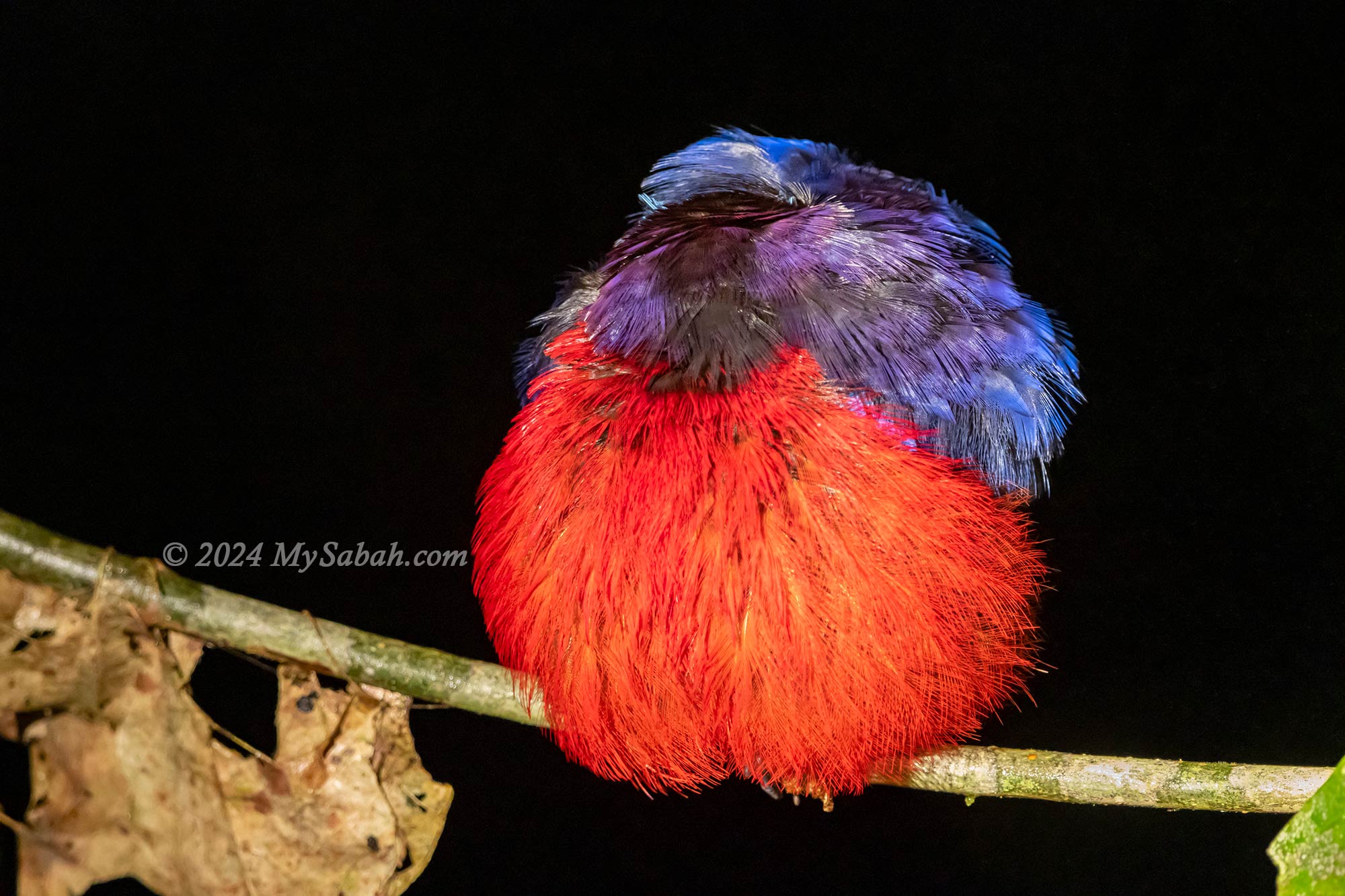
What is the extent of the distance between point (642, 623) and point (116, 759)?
518 millimetres

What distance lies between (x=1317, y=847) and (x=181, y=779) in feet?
3.04

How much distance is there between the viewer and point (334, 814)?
0.96m

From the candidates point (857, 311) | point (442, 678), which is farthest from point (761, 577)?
point (442, 678)

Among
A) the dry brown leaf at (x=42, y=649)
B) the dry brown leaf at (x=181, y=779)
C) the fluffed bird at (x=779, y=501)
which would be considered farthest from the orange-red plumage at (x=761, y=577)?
the dry brown leaf at (x=42, y=649)

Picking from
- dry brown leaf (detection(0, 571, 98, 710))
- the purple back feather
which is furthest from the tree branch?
the purple back feather

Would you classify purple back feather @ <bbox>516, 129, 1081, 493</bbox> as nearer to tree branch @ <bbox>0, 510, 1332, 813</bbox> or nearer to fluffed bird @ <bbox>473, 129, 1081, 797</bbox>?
fluffed bird @ <bbox>473, 129, 1081, 797</bbox>

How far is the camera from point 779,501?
893 millimetres

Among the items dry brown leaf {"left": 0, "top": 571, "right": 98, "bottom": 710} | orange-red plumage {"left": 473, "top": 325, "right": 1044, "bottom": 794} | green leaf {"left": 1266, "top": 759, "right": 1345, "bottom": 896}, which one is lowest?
dry brown leaf {"left": 0, "top": 571, "right": 98, "bottom": 710}

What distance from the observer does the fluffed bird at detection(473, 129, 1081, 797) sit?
90 cm

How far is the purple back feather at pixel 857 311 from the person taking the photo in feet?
3.08

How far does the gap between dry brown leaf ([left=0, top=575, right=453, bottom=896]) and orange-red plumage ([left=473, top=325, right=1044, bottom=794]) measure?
199 mm

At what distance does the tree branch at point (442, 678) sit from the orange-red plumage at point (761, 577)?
0.30 ft

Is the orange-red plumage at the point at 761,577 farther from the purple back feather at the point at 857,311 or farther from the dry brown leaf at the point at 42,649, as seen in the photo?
the dry brown leaf at the point at 42,649

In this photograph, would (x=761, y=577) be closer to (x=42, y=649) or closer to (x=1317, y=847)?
(x=1317, y=847)
